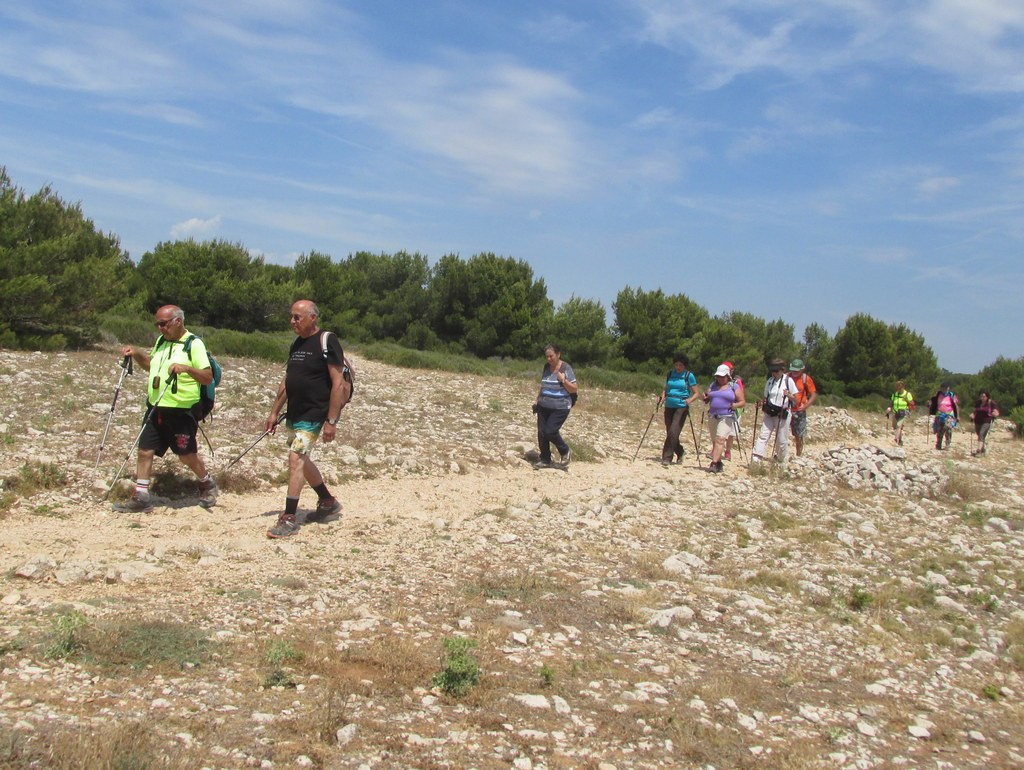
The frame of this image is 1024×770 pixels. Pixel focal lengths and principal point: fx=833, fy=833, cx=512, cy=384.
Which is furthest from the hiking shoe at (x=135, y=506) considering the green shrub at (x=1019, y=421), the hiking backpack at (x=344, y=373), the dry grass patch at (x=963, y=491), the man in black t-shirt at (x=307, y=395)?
the green shrub at (x=1019, y=421)

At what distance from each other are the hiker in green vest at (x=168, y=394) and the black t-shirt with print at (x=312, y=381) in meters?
0.91

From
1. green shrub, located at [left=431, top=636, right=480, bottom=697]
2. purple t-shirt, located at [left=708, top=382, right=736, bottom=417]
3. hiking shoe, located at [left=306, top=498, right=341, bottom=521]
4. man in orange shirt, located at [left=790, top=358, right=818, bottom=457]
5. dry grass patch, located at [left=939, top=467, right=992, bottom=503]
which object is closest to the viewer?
green shrub, located at [left=431, top=636, right=480, bottom=697]

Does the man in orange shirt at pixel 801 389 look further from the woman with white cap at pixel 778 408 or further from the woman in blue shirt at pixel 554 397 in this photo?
the woman in blue shirt at pixel 554 397

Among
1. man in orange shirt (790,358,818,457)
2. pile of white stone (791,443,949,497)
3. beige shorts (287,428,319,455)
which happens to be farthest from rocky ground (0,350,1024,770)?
man in orange shirt (790,358,818,457)

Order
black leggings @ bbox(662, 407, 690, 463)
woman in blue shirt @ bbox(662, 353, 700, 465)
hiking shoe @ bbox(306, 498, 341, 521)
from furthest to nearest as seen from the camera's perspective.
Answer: black leggings @ bbox(662, 407, 690, 463), woman in blue shirt @ bbox(662, 353, 700, 465), hiking shoe @ bbox(306, 498, 341, 521)

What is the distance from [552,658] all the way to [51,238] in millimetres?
19363

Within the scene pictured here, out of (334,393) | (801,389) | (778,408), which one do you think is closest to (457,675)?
(334,393)

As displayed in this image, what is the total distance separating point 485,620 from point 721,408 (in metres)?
7.75

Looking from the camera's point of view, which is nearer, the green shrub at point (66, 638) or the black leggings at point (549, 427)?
the green shrub at point (66, 638)

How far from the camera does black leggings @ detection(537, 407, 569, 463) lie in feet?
37.2

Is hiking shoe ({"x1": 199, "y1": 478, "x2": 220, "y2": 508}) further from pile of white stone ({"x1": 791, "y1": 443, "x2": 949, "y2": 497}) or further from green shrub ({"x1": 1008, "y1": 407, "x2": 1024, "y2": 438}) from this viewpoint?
green shrub ({"x1": 1008, "y1": 407, "x2": 1024, "y2": 438})

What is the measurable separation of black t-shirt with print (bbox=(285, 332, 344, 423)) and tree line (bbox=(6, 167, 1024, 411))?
15221mm

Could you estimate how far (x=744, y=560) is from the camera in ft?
24.1

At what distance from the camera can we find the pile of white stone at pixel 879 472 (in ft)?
37.3
